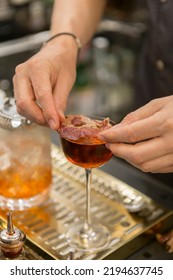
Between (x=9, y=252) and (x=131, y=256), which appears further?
(x=131, y=256)

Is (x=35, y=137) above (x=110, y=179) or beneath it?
above

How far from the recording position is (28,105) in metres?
1.16

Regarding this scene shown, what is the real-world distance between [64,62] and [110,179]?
331 mm

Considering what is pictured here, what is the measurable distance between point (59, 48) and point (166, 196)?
0.49 metres

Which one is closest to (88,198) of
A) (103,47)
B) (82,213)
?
(82,213)

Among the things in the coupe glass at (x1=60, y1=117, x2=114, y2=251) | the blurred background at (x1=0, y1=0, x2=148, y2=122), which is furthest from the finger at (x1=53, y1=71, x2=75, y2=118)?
the blurred background at (x1=0, y1=0, x2=148, y2=122)

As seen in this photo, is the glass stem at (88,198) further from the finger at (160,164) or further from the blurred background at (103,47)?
the blurred background at (103,47)

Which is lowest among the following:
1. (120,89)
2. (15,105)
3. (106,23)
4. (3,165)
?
(120,89)

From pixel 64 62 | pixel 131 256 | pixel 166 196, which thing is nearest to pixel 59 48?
pixel 64 62

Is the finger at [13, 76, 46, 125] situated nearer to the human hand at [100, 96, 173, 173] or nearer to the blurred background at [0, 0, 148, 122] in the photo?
the human hand at [100, 96, 173, 173]
